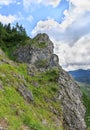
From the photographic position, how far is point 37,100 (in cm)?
4194

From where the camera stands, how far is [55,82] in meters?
49.8

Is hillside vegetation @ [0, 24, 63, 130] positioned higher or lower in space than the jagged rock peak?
lower

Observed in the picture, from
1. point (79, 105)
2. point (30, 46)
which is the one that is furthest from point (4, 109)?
point (30, 46)

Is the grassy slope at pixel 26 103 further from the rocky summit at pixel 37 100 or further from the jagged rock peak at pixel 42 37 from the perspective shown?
the jagged rock peak at pixel 42 37

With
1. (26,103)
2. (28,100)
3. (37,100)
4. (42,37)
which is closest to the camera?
(26,103)

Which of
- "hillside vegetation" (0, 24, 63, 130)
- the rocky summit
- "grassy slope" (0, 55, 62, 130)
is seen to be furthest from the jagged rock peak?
"grassy slope" (0, 55, 62, 130)

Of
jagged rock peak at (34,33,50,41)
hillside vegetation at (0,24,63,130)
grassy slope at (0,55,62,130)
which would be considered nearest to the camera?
grassy slope at (0,55,62,130)

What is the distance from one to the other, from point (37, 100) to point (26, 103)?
213 inches

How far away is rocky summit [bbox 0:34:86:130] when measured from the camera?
30297 millimetres

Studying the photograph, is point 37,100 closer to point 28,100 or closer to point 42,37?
point 28,100

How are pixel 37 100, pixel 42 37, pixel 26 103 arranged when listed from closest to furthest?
pixel 26 103 → pixel 37 100 → pixel 42 37

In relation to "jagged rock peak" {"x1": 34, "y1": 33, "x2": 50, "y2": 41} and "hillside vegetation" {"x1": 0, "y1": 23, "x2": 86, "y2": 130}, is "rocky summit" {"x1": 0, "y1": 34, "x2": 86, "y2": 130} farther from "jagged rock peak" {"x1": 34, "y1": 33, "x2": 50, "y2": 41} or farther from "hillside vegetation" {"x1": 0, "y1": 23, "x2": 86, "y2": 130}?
"jagged rock peak" {"x1": 34, "y1": 33, "x2": 50, "y2": 41}

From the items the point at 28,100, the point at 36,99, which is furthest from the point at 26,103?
the point at 36,99

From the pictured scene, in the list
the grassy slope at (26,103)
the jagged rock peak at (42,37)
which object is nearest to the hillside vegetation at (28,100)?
the grassy slope at (26,103)
